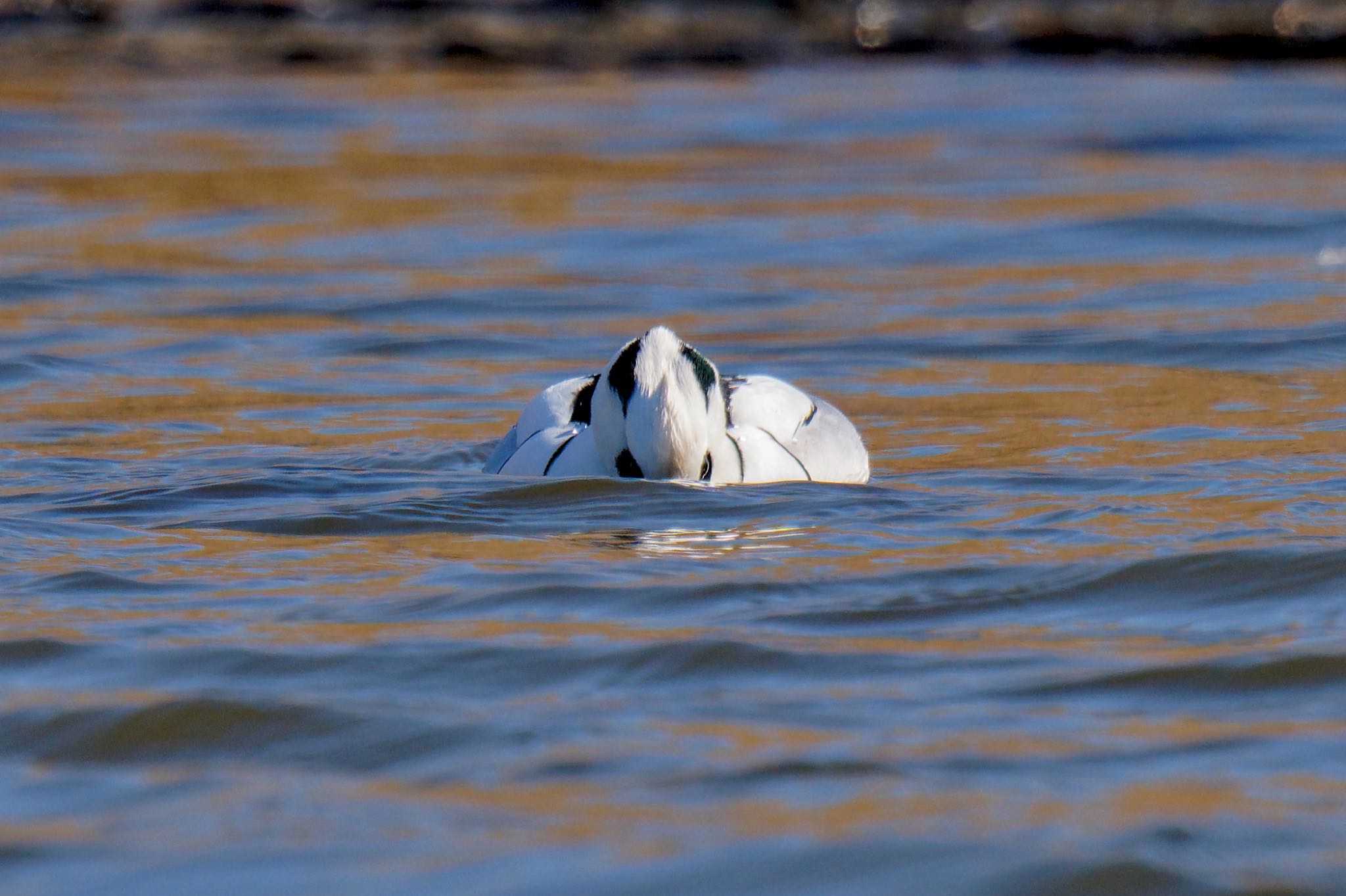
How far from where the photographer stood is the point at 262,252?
12.5 metres

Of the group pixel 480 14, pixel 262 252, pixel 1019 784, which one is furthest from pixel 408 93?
pixel 1019 784

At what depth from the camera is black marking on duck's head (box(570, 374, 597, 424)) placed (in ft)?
23.0

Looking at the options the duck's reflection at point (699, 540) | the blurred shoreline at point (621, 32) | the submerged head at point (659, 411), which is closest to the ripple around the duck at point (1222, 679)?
the duck's reflection at point (699, 540)

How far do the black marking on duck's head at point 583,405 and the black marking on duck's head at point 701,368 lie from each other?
0.47 meters

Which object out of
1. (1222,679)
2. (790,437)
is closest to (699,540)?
(790,437)

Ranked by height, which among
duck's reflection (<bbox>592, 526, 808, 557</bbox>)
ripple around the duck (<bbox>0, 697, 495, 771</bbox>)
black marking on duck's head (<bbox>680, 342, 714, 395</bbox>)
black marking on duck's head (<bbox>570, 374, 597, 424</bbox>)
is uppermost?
black marking on duck's head (<bbox>680, 342, 714, 395</bbox>)

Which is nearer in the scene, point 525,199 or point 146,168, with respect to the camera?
point 525,199

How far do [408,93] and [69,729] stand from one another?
16.9m

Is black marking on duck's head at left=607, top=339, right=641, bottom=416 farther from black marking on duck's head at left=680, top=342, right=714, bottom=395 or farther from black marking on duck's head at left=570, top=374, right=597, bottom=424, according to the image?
black marking on duck's head at left=570, top=374, right=597, bottom=424

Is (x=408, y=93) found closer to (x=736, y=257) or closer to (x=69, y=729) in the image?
(x=736, y=257)

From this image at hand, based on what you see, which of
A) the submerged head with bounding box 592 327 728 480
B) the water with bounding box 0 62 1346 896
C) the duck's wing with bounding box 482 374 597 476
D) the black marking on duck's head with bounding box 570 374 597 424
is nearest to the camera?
the water with bounding box 0 62 1346 896

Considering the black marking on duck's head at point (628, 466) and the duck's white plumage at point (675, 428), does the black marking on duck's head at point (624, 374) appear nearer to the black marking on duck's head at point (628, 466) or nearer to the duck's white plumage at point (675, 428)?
the duck's white plumage at point (675, 428)

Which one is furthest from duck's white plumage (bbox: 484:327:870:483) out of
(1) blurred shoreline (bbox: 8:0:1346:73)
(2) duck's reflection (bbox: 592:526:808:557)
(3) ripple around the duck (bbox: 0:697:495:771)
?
(1) blurred shoreline (bbox: 8:0:1346:73)

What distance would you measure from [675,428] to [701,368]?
1.04 ft
